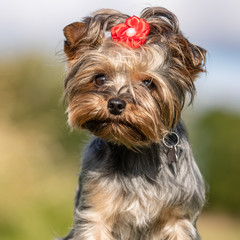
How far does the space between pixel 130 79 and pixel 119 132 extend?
0.50 m

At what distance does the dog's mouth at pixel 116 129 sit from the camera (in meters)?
4.83

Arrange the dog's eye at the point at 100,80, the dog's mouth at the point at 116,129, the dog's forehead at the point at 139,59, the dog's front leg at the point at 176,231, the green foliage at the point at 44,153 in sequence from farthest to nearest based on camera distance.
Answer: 1. the green foliage at the point at 44,153
2. the dog's front leg at the point at 176,231
3. the dog's eye at the point at 100,80
4. the dog's forehead at the point at 139,59
5. the dog's mouth at the point at 116,129

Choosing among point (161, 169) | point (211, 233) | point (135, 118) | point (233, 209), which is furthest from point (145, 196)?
point (233, 209)

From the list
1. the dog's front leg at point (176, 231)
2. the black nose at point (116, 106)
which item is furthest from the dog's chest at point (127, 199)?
the black nose at point (116, 106)

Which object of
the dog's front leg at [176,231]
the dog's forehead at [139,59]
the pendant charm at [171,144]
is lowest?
the dog's front leg at [176,231]

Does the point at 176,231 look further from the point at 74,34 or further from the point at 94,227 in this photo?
Answer: the point at 74,34

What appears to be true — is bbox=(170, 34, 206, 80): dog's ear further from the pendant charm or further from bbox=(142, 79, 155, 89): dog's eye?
the pendant charm

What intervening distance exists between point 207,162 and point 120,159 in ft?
27.1

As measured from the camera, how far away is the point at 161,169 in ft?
17.6

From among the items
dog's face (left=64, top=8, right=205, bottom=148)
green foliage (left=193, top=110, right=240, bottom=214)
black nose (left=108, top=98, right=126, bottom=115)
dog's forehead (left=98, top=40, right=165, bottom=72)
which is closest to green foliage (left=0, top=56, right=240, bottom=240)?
green foliage (left=193, top=110, right=240, bottom=214)

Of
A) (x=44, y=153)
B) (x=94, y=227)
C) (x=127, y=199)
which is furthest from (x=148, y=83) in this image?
(x=44, y=153)

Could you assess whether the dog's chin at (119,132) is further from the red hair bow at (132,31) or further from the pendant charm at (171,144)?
the red hair bow at (132,31)

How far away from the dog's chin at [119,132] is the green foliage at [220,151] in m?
8.27

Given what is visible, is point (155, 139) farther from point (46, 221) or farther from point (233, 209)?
point (233, 209)
